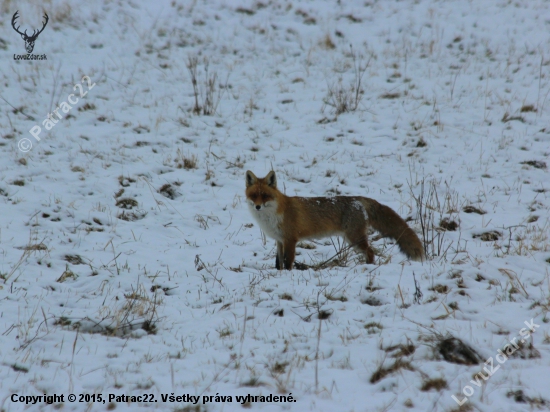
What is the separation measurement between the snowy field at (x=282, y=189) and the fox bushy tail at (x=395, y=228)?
0.18 m

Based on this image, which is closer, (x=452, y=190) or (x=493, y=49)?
(x=452, y=190)

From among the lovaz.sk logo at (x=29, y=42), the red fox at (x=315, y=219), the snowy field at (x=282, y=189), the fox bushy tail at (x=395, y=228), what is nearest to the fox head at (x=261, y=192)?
the red fox at (x=315, y=219)

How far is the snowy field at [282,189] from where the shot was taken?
3934mm

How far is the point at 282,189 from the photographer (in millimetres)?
9562

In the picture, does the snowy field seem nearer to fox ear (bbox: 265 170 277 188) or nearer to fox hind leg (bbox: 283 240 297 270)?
fox hind leg (bbox: 283 240 297 270)

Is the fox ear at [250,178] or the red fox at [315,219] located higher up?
the fox ear at [250,178]

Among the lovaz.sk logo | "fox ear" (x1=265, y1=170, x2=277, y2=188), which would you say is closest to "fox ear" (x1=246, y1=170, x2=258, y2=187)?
"fox ear" (x1=265, y1=170, x2=277, y2=188)

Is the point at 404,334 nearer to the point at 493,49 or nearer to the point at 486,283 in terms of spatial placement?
the point at 486,283

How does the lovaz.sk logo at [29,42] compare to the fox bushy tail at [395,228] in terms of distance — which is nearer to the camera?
the fox bushy tail at [395,228]

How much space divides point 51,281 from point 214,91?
335 inches

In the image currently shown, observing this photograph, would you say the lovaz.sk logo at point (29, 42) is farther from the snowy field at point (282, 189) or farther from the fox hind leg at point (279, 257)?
the fox hind leg at point (279, 257)

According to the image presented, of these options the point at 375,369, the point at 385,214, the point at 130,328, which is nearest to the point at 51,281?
the point at 130,328

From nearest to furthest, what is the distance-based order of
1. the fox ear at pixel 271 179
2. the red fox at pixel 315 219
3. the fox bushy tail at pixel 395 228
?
1. the fox bushy tail at pixel 395 228
2. the red fox at pixel 315 219
3. the fox ear at pixel 271 179

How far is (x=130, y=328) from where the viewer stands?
4844mm
